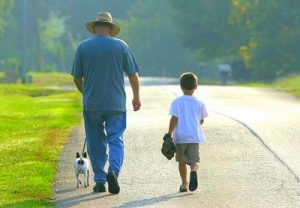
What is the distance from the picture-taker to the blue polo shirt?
37.5 feet

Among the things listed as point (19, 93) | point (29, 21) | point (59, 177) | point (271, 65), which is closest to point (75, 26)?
point (29, 21)

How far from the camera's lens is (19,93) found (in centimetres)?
4200

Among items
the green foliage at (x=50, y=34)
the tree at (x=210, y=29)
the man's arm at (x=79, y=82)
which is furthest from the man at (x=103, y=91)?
the green foliage at (x=50, y=34)

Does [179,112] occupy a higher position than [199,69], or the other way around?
[179,112]

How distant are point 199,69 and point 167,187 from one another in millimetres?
94602

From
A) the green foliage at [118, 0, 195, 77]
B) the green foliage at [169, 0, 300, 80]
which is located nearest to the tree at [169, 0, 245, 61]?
the green foliage at [169, 0, 300, 80]

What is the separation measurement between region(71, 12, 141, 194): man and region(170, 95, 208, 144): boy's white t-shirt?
499 millimetres

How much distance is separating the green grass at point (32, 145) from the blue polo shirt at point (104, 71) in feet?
3.92

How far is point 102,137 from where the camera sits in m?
11.6

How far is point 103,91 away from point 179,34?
260 ft

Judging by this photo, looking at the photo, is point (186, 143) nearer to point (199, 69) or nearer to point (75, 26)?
point (199, 69)

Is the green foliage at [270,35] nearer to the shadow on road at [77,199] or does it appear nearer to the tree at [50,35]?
the tree at [50,35]

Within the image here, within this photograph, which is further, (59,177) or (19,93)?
(19,93)

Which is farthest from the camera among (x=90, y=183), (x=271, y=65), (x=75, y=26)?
(x=75, y=26)
